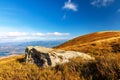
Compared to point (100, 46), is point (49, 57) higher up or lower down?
lower down

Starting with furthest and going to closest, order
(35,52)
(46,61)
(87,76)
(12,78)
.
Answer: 1. (35,52)
2. (46,61)
3. (12,78)
4. (87,76)

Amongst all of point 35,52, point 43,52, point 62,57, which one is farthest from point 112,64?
point 35,52

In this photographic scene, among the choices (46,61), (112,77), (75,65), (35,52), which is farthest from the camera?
(35,52)

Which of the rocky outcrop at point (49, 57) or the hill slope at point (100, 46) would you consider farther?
the hill slope at point (100, 46)

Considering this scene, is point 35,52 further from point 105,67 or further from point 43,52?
point 105,67

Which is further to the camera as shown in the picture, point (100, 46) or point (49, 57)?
point (100, 46)

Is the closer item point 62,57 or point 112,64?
point 112,64

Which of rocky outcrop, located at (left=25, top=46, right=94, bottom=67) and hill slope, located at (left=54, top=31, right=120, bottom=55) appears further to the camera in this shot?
hill slope, located at (left=54, top=31, right=120, bottom=55)

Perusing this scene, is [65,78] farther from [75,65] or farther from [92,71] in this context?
[75,65]

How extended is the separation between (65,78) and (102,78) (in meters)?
1.48

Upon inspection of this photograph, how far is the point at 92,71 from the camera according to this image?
791 centimetres

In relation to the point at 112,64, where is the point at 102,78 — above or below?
below

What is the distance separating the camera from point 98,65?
786cm

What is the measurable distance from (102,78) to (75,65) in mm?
2365
